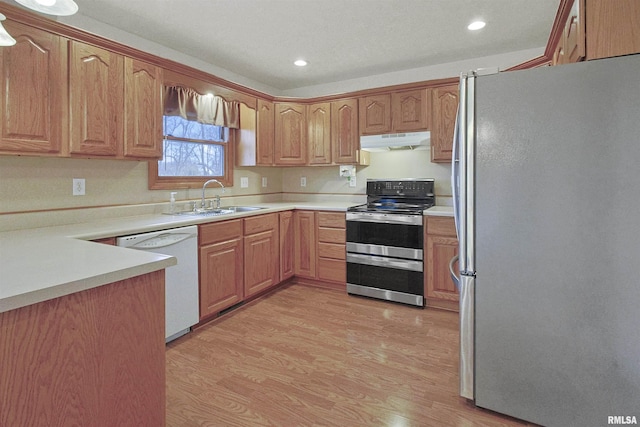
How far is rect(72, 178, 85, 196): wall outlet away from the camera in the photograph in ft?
8.09

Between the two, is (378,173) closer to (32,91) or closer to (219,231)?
(219,231)

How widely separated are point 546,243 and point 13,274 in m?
2.07

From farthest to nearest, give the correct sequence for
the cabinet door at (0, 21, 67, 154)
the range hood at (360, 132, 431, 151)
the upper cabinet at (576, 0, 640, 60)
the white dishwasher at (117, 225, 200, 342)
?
the range hood at (360, 132, 431, 151), the white dishwasher at (117, 225, 200, 342), the cabinet door at (0, 21, 67, 154), the upper cabinet at (576, 0, 640, 60)

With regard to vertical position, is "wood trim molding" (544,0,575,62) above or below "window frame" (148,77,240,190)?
above

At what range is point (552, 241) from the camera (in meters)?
1.55

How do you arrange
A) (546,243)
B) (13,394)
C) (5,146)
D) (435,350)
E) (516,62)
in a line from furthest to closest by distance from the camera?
(516,62) < (435,350) < (5,146) < (546,243) < (13,394)

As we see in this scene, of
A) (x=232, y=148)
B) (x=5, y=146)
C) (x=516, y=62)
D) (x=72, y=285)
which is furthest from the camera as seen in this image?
(x=232, y=148)

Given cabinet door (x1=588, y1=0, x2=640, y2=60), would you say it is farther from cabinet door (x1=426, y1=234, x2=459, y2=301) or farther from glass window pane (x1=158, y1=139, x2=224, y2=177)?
glass window pane (x1=158, y1=139, x2=224, y2=177)

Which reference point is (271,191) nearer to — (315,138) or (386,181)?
(315,138)

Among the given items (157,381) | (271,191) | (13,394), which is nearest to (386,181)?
(271,191)

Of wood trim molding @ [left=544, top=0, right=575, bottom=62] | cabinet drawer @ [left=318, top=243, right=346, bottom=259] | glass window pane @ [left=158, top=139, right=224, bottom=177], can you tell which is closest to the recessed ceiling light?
wood trim molding @ [left=544, top=0, right=575, bottom=62]

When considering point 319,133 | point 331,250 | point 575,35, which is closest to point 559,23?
point 575,35

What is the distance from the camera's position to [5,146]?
6.11 feet

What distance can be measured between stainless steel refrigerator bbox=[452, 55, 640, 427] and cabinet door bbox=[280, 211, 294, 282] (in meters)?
2.19
